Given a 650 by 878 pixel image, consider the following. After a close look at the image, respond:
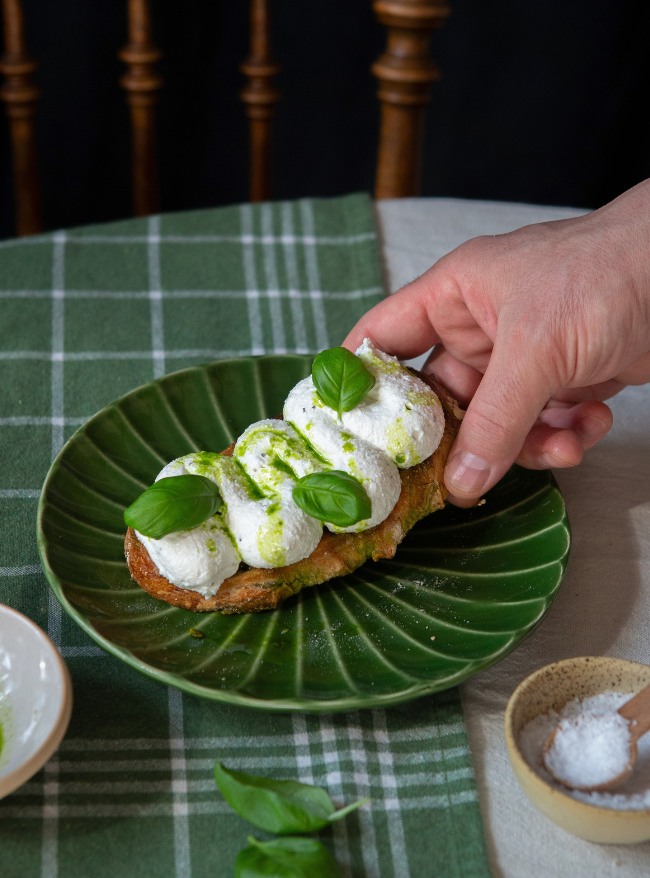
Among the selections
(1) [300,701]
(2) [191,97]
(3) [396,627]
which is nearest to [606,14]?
(2) [191,97]

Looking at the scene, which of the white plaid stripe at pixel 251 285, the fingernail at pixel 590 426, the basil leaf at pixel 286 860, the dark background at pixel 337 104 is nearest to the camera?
the basil leaf at pixel 286 860

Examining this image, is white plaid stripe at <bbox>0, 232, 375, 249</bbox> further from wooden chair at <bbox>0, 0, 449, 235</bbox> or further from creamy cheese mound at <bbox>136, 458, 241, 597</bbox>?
creamy cheese mound at <bbox>136, 458, 241, 597</bbox>

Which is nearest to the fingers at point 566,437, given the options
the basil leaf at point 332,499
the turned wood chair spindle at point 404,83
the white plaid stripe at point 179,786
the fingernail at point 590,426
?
the fingernail at point 590,426

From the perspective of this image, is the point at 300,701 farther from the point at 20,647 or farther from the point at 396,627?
the point at 20,647

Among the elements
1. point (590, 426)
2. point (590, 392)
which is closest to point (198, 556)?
point (590, 426)

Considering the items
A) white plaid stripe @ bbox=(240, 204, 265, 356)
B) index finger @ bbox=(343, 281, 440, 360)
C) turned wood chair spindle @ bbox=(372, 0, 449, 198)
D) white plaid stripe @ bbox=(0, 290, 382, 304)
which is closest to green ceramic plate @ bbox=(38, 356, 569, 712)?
index finger @ bbox=(343, 281, 440, 360)

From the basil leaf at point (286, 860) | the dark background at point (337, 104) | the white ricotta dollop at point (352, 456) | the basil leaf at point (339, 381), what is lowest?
the dark background at point (337, 104)

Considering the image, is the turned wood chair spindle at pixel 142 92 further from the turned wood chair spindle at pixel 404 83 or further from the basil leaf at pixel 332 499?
the basil leaf at pixel 332 499
